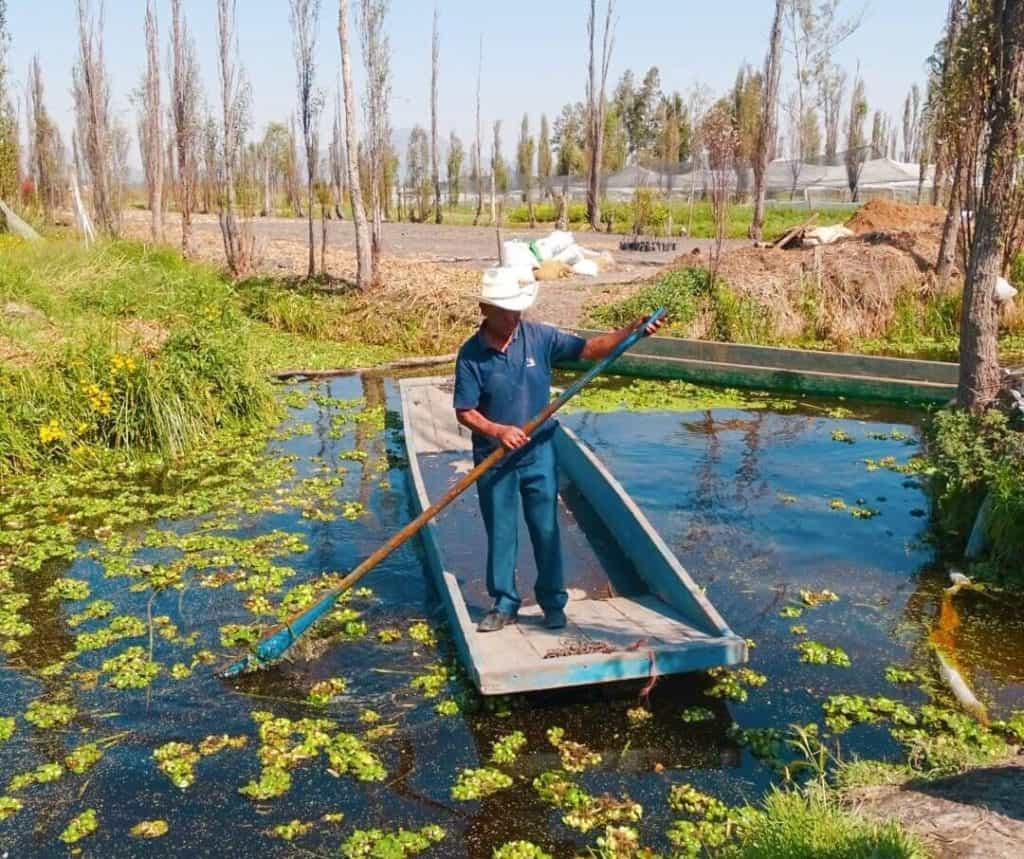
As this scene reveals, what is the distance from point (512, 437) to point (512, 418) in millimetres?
247

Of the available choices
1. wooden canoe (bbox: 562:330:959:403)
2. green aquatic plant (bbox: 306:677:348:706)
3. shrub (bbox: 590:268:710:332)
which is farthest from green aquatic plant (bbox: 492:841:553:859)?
shrub (bbox: 590:268:710:332)

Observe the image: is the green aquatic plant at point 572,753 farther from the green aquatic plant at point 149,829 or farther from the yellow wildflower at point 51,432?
the yellow wildflower at point 51,432

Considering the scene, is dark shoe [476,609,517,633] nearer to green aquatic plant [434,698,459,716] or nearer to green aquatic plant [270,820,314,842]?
green aquatic plant [434,698,459,716]

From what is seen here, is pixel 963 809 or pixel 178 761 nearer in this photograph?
pixel 963 809

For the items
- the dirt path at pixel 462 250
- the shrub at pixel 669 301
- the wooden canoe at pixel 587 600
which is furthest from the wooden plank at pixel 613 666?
the dirt path at pixel 462 250

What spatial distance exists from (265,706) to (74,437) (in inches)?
168

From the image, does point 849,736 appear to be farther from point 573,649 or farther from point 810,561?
point 810,561

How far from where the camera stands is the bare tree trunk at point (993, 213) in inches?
222

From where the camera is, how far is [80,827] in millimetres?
3291

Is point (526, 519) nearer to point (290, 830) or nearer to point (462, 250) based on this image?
point (290, 830)

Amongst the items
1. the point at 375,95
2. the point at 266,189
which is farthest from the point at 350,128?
the point at 266,189

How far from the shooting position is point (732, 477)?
7438mm

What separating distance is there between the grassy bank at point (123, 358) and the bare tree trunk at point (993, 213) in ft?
19.1

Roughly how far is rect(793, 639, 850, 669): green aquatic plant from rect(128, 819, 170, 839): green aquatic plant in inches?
110
